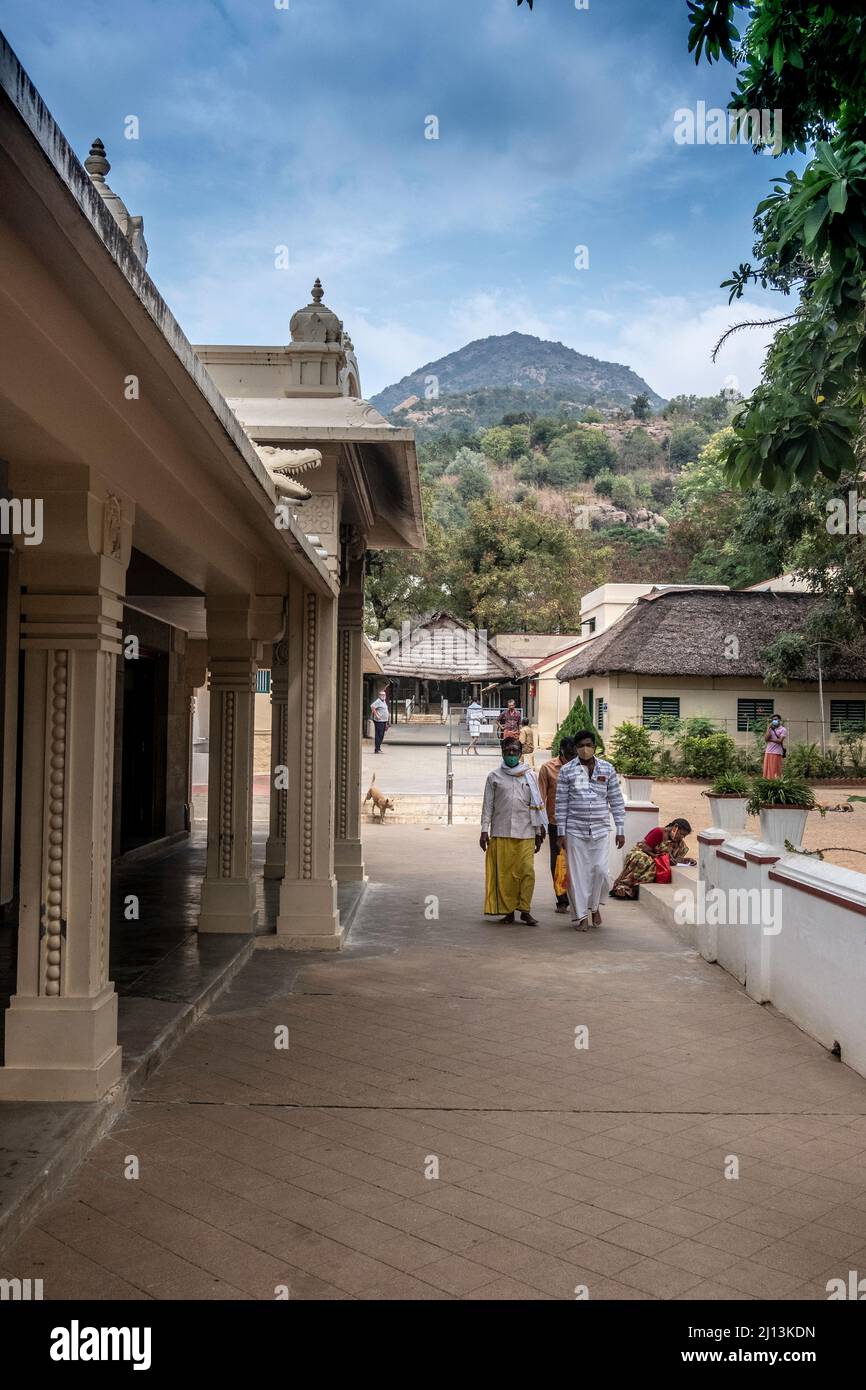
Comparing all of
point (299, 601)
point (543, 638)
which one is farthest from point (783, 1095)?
point (543, 638)

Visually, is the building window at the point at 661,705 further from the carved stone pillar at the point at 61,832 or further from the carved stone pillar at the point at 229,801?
the carved stone pillar at the point at 61,832

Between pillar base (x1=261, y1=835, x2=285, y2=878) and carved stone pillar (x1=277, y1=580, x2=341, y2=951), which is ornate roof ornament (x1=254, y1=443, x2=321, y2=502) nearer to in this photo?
carved stone pillar (x1=277, y1=580, x2=341, y2=951)

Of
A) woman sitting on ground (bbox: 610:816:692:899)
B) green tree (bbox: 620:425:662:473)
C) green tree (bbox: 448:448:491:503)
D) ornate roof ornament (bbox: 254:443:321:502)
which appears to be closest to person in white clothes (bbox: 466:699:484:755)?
woman sitting on ground (bbox: 610:816:692:899)

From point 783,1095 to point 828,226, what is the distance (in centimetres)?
385

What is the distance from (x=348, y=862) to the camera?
1177 centimetres

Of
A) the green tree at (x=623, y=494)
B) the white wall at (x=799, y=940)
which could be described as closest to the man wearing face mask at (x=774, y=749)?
the white wall at (x=799, y=940)

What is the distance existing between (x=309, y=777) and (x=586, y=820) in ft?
8.09

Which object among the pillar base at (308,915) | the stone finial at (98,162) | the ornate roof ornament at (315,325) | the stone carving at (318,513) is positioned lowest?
the pillar base at (308,915)

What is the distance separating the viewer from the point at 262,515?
5.71 m

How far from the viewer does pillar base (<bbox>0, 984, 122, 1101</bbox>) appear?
4496 mm

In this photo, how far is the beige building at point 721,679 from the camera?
1125 inches

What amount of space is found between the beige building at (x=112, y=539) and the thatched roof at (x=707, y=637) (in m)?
19.2

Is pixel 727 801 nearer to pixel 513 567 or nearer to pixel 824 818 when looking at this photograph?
pixel 824 818

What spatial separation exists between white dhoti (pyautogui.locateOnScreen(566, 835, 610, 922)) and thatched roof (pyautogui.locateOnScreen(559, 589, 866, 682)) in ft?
63.1
